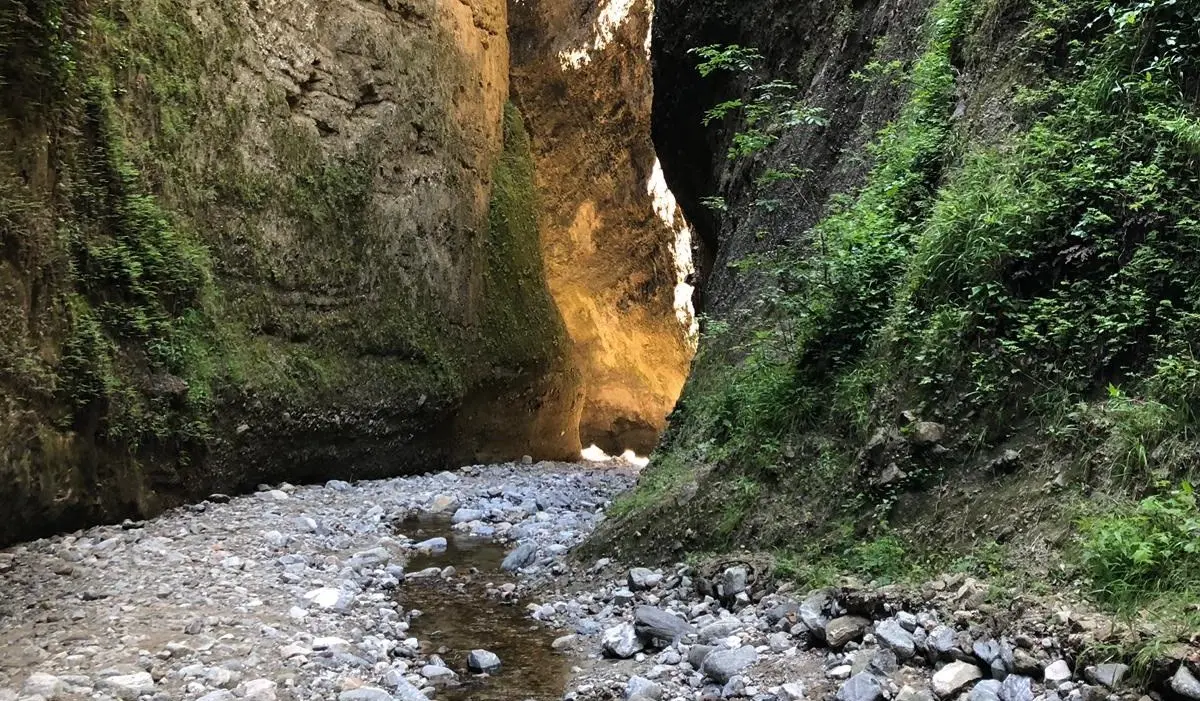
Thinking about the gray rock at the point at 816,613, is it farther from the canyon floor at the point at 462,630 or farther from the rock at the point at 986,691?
the rock at the point at 986,691

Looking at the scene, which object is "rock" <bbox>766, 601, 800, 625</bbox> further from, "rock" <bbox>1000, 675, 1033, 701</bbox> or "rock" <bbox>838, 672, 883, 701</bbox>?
"rock" <bbox>1000, 675, 1033, 701</bbox>

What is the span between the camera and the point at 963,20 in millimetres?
5379

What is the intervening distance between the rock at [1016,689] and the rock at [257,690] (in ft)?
10.0

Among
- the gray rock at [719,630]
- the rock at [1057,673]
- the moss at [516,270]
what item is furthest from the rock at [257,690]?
the moss at [516,270]

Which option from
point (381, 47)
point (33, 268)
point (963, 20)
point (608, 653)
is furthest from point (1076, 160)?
point (381, 47)

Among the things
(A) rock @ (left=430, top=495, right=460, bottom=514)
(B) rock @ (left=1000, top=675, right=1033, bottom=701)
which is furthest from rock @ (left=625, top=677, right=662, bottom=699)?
(A) rock @ (left=430, top=495, right=460, bottom=514)

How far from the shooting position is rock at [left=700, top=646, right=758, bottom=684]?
3518 millimetres

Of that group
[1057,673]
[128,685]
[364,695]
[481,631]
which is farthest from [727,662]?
[128,685]

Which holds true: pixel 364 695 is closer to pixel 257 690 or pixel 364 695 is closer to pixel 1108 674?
pixel 257 690

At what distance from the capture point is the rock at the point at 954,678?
2816 millimetres

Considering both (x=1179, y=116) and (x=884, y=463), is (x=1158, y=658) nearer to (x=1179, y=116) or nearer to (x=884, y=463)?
(x=884, y=463)

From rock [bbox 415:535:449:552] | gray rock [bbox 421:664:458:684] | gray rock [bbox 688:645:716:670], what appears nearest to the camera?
gray rock [bbox 688:645:716:670]

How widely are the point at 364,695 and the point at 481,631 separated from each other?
137cm

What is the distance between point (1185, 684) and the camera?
7.38ft
